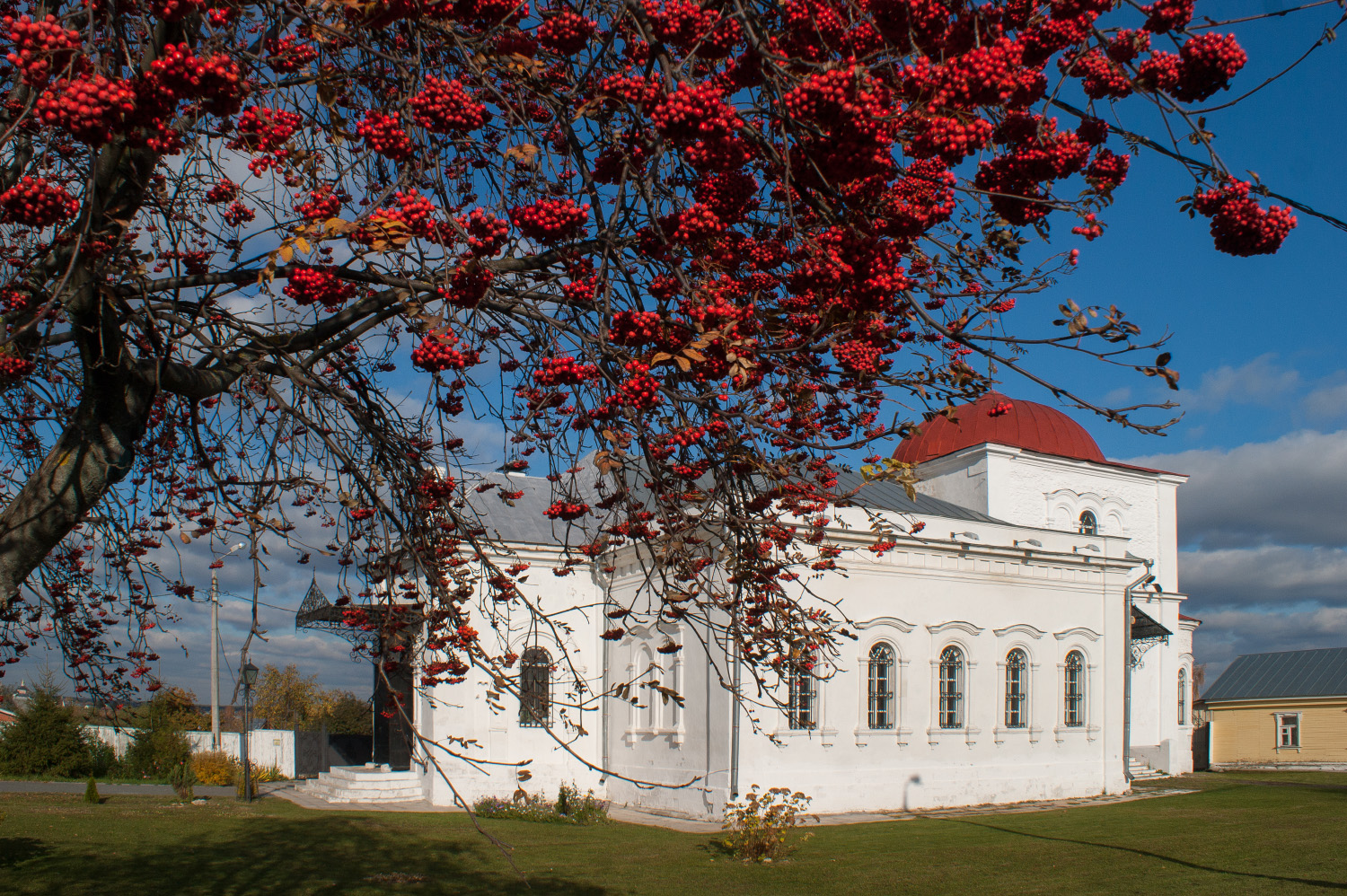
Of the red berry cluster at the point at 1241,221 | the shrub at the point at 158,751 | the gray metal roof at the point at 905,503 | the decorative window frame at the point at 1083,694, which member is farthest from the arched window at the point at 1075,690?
the shrub at the point at 158,751

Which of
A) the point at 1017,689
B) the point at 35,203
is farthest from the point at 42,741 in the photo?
the point at 35,203

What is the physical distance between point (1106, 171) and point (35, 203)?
3.49 metres

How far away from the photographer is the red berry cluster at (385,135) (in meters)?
3.48

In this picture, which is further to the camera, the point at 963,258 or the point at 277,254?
the point at 963,258

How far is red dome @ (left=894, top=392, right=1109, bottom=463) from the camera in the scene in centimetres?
2611

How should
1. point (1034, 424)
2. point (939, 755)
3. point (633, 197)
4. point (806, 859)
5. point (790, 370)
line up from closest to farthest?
point (790, 370) < point (633, 197) < point (806, 859) < point (939, 755) < point (1034, 424)

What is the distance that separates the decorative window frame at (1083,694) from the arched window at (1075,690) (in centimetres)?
2

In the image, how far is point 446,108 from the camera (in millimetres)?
3346

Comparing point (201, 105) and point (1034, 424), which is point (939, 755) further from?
point (201, 105)

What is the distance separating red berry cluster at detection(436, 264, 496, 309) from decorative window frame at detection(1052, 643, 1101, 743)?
19075 mm

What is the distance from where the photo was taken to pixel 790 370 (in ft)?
12.5

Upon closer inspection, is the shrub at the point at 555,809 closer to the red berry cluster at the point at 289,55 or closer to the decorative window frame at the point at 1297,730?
the red berry cluster at the point at 289,55

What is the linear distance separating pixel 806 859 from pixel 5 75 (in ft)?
39.0

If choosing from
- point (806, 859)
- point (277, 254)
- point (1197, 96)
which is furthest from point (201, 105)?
point (806, 859)
